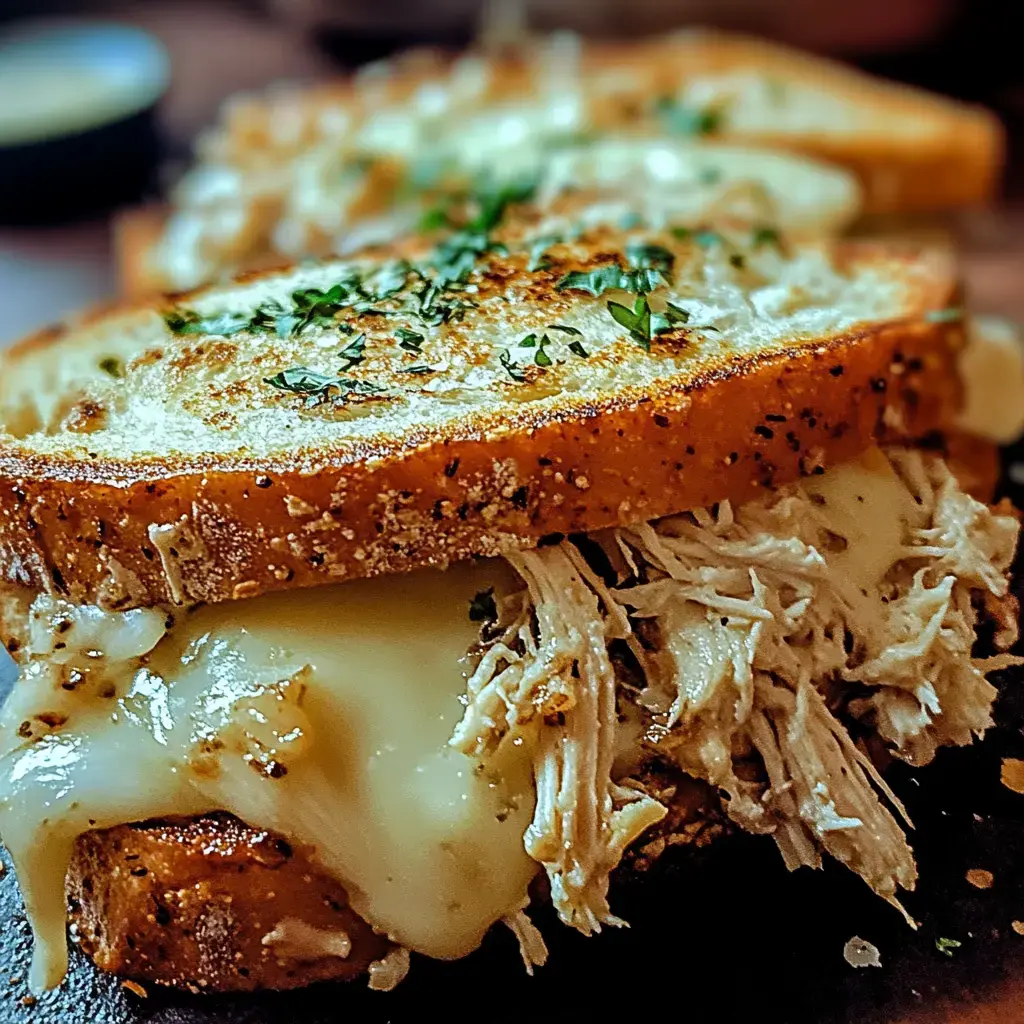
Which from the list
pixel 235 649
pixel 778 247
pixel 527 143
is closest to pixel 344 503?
pixel 235 649

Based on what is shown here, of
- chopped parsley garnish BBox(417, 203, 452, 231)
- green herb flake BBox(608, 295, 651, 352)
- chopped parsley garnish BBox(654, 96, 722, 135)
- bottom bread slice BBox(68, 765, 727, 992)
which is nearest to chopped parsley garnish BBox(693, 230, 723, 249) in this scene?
green herb flake BBox(608, 295, 651, 352)

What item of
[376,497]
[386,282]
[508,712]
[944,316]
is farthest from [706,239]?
[508,712]

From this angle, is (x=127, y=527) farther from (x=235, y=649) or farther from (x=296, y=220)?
(x=296, y=220)

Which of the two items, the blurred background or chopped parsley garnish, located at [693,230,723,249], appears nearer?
chopped parsley garnish, located at [693,230,723,249]

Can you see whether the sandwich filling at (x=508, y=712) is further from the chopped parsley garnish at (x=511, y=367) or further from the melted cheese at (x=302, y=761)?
the chopped parsley garnish at (x=511, y=367)

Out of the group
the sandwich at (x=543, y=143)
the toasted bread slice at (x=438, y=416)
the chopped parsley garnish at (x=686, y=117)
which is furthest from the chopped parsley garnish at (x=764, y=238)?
the chopped parsley garnish at (x=686, y=117)

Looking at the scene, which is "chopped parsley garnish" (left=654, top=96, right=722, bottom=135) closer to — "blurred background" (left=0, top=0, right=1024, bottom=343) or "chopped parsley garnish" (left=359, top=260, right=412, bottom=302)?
"blurred background" (left=0, top=0, right=1024, bottom=343)
